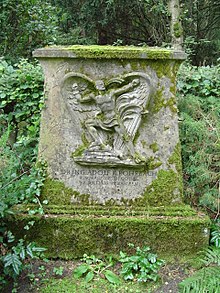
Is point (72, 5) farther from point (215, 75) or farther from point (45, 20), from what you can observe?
point (215, 75)

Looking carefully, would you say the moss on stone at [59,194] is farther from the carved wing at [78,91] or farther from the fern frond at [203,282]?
the fern frond at [203,282]

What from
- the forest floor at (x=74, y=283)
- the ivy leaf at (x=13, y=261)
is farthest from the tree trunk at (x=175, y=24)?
the ivy leaf at (x=13, y=261)

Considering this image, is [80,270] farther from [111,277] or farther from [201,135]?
[201,135]

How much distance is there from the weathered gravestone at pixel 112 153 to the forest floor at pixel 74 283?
225 mm

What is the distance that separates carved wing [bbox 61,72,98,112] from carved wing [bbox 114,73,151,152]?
0.28 m

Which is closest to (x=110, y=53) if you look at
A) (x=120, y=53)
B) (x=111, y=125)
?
(x=120, y=53)

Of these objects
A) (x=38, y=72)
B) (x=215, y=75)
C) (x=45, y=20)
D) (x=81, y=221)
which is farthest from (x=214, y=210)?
(x=45, y=20)

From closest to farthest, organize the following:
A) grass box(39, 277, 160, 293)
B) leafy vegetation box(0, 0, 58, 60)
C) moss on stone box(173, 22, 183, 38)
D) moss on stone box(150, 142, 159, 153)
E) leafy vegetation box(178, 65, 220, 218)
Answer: grass box(39, 277, 160, 293)
moss on stone box(150, 142, 159, 153)
leafy vegetation box(178, 65, 220, 218)
leafy vegetation box(0, 0, 58, 60)
moss on stone box(173, 22, 183, 38)

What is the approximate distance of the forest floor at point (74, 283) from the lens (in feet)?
11.6

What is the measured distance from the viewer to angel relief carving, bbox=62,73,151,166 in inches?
157

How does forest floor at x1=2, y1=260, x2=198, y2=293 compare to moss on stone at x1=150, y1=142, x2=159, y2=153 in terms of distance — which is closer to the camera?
forest floor at x1=2, y1=260, x2=198, y2=293

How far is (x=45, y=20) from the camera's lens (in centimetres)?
838

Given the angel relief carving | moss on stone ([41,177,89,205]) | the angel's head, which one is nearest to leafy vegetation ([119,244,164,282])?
moss on stone ([41,177,89,205])

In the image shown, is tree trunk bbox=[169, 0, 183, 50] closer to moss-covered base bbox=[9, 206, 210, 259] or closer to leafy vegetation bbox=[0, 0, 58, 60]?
→ leafy vegetation bbox=[0, 0, 58, 60]
